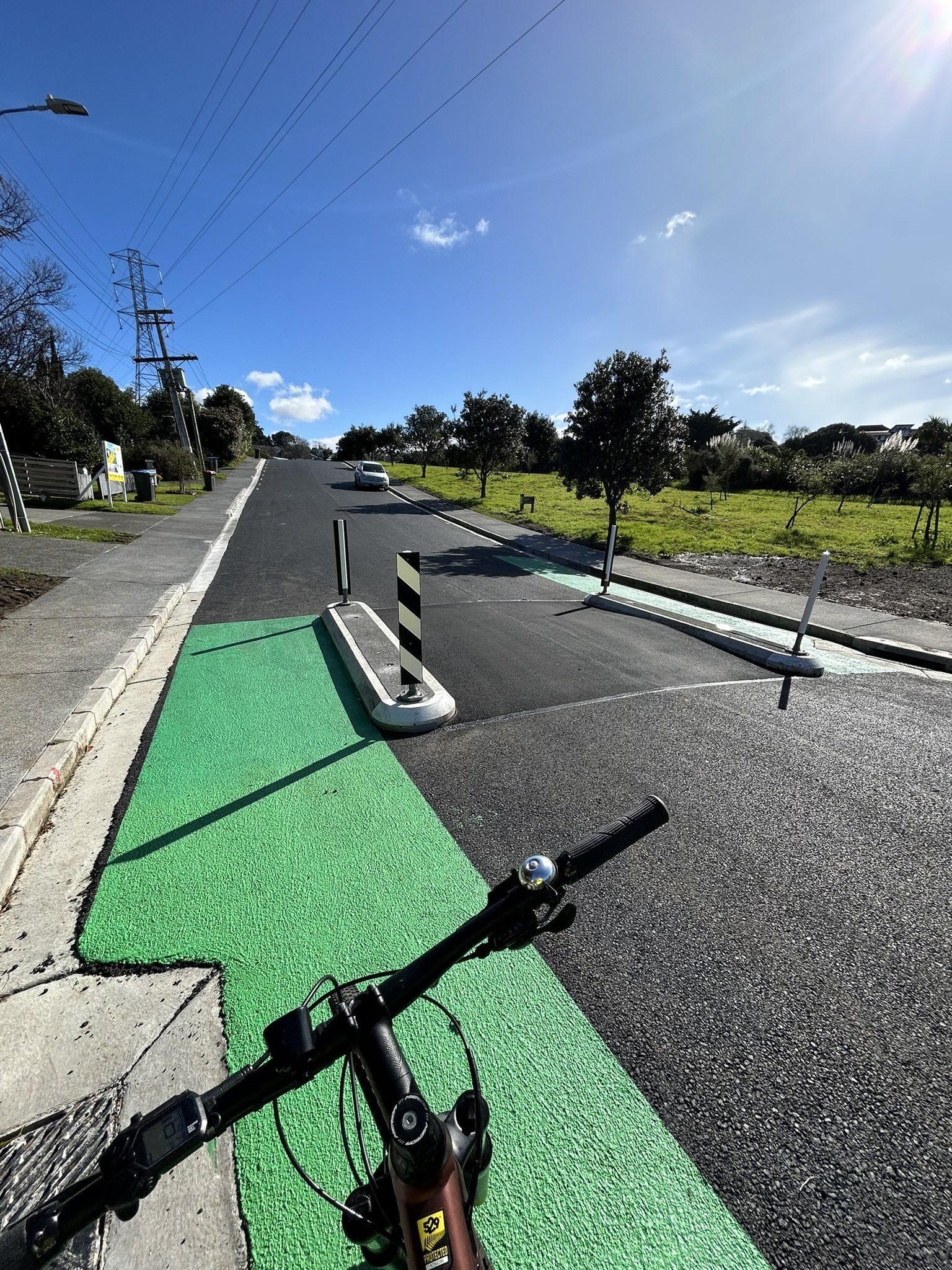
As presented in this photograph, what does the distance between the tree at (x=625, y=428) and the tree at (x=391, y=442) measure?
43059 mm

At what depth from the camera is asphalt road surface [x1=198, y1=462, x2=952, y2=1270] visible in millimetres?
1630

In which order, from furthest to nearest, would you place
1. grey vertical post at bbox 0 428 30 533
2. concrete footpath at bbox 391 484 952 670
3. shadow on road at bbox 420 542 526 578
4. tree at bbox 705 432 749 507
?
1. tree at bbox 705 432 749 507
2. grey vertical post at bbox 0 428 30 533
3. shadow on road at bbox 420 542 526 578
4. concrete footpath at bbox 391 484 952 670

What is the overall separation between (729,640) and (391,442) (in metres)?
59.7

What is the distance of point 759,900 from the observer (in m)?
2.61

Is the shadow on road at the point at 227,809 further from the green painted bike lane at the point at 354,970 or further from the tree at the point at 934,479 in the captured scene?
the tree at the point at 934,479

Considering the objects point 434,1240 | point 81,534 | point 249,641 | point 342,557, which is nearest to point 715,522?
point 342,557

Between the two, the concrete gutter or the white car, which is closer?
the concrete gutter

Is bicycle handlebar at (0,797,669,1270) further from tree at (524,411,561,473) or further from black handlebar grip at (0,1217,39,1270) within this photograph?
tree at (524,411,561,473)

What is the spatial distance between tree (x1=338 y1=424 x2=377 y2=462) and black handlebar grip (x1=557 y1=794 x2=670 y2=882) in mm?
65888

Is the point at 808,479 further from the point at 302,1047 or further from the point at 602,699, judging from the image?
the point at 302,1047

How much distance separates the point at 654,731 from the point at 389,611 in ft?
14.7

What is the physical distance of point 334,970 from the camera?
2.17 metres

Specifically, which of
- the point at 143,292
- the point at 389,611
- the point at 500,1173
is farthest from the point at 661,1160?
the point at 143,292

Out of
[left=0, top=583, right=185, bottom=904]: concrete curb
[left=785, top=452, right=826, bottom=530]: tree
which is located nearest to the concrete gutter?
[left=0, top=583, right=185, bottom=904]: concrete curb
